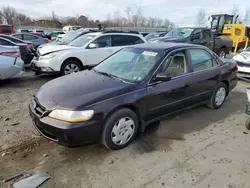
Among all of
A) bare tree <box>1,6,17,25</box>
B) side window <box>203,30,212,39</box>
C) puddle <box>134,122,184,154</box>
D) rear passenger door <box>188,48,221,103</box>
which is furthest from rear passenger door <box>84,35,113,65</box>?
bare tree <box>1,6,17,25</box>

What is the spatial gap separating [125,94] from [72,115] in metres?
0.82

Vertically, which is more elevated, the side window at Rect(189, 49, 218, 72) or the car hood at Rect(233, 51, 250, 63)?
the side window at Rect(189, 49, 218, 72)

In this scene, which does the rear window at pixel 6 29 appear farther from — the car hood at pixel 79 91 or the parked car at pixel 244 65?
the parked car at pixel 244 65

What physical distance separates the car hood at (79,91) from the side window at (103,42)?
4.02m

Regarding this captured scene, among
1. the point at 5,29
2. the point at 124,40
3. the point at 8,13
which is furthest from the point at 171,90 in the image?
the point at 8,13

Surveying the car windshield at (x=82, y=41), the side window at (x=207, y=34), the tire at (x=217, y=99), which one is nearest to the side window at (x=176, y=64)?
the tire at (x=217, y=99)

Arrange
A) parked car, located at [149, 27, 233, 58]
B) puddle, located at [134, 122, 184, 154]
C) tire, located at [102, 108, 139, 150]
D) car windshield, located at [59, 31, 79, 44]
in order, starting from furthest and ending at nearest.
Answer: parked car, located at [149, 27, 233, 58], car windshield, located at [59, 31, 79, 44], puddle, located at [134, 122, 184, 154], tire, located at [102, 108, 139, 150]

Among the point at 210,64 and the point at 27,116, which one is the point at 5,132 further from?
the point at 210,64

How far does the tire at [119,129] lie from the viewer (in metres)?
2.95

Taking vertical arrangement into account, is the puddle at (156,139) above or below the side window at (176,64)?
below

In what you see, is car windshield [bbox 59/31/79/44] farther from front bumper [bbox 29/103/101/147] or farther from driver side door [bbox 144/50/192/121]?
front bumper [bbox 29/103/101/147]

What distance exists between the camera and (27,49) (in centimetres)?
904

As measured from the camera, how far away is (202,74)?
4.17 m

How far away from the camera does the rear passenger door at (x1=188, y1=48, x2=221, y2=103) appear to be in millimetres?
4047
